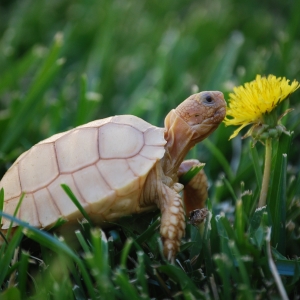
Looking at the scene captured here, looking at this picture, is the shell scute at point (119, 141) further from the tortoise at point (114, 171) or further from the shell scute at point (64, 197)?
the shell scute at point (64, 197)

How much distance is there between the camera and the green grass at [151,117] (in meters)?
1.13

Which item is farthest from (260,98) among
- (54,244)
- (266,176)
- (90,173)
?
(54,244)

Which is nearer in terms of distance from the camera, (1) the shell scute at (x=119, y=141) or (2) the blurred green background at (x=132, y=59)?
(1) the shell scute at (x=119, y=141)

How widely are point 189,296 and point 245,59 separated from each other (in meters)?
2.25

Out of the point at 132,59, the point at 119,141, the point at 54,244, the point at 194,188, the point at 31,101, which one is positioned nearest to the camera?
the point at 54,244

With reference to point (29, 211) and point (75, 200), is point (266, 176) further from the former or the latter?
point (29, 211)

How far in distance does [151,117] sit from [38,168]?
3.18 ft

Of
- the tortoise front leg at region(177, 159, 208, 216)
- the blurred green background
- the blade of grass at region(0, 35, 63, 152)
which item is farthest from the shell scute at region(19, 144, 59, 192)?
the blade of grass at region(0, 35, 63, 152)

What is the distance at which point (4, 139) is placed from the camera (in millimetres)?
2033

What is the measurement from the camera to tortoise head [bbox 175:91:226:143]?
4.59 feet

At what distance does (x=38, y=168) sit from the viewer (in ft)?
4.42

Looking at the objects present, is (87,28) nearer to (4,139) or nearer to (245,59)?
(245,59)

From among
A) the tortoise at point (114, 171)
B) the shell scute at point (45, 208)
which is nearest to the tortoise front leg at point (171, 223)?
the tortoise at point (114, 171)

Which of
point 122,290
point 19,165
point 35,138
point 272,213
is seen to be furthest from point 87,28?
point 122,290
